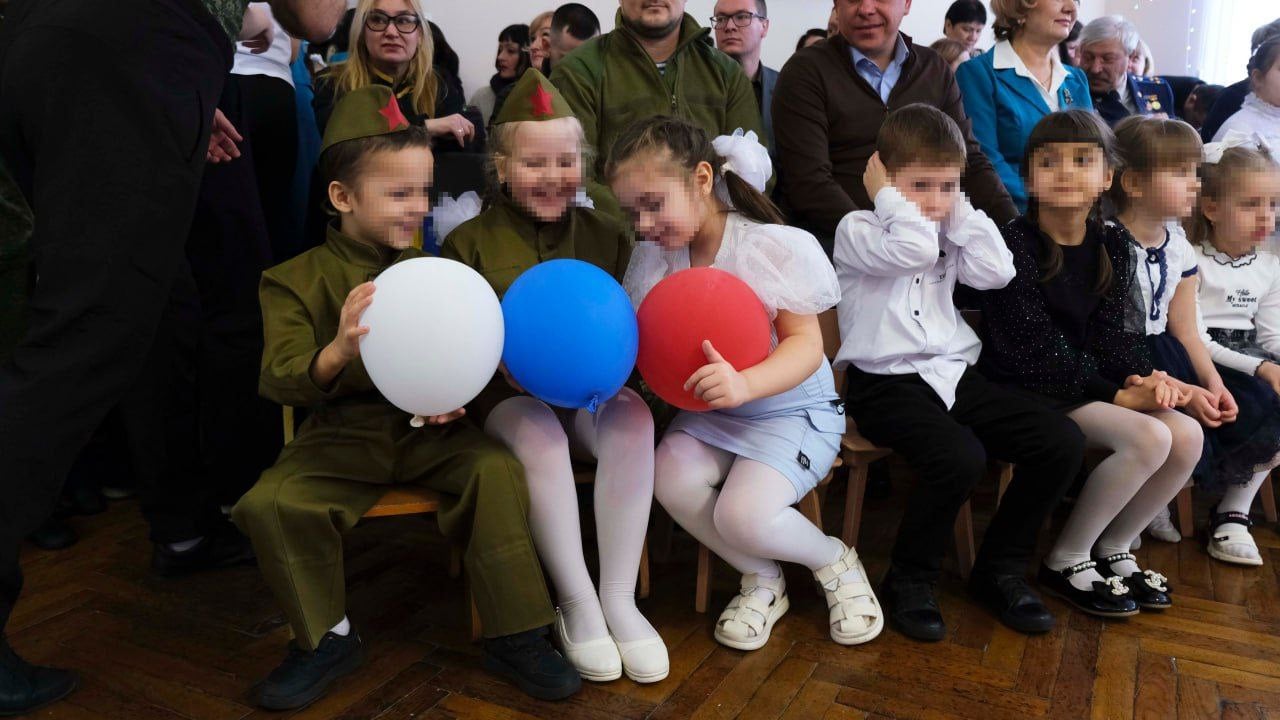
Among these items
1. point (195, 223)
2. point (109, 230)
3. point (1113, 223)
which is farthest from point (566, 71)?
point (1113, 223)

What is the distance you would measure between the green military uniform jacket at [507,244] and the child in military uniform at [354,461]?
121 mm

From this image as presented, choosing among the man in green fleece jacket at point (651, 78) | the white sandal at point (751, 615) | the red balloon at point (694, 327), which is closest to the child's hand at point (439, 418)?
the red balloon at point (694, 327)

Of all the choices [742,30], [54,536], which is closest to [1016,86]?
[742,30]

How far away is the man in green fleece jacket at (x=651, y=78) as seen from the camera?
89.3 inches

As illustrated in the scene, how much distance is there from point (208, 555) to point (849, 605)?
1.42m

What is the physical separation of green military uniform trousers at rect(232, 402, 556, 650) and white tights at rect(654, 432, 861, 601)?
0.31 metres

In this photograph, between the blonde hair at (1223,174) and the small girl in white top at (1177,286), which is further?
the blonde hair at (1223,174)

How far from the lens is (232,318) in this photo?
2.04 meters

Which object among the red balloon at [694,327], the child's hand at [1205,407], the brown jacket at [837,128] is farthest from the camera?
the brown jacket at [837,128]

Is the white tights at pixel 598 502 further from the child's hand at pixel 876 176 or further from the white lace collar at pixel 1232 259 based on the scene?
the white lace collar at pixel 1232 259

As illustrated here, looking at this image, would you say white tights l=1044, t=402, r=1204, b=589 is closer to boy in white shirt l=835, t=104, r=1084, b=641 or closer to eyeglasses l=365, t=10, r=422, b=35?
boy in white shirt l=835, t=104, r=1084, b=641

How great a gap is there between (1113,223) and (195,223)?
208cm

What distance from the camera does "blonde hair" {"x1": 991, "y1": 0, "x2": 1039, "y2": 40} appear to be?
8.57 feet

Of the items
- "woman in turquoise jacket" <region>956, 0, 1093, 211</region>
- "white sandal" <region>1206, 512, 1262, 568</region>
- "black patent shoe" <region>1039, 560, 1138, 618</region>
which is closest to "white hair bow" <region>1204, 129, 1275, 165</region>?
"woman in turquoise jacket" <region>956, 0, 1093, 211</region>
